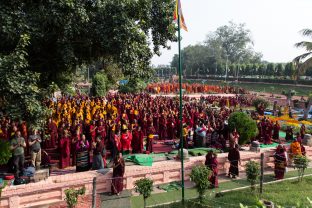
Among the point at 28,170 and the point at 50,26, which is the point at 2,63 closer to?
the point at 50,26

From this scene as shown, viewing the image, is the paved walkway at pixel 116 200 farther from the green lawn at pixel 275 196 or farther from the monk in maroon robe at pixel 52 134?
the monk in maroon robe at pixel 52 134

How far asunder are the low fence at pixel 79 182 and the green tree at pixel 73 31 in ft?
10.5

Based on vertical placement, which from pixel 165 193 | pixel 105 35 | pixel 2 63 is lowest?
pixel 165 193

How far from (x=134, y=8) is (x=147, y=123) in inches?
291

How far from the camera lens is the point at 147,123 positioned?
16297mm

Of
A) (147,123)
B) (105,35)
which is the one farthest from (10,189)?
(147,123)

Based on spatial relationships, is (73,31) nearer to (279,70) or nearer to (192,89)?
(192,89)

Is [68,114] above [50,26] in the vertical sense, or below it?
below

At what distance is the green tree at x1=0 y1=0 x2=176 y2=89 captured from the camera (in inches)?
349

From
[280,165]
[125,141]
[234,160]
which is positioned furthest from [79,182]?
[280,165]

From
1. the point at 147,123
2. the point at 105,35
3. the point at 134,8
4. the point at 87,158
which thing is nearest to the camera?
the point at 105,35

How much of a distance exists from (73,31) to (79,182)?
4362 millimetres

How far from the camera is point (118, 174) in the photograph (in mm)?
9492

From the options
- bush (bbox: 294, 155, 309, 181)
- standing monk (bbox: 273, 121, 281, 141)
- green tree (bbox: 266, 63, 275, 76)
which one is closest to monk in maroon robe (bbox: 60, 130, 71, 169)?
bush (bbox: 294, 155, 309, 181)
